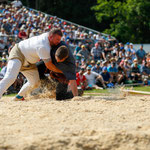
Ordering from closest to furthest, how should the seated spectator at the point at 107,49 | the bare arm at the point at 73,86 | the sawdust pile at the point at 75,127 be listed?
the sawdust pile at the point at 75,127
the bare arm at the point at 73,86
the seated spectator at the point at 107,49

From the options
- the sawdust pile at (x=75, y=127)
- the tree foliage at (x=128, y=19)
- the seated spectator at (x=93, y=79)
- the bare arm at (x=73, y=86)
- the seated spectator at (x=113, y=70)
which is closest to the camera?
the sawdust pile at (x=75, y=127)

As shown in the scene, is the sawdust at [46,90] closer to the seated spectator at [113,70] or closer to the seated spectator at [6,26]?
the seated spectator at [113,70]

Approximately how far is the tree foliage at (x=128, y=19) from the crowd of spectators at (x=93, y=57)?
10385 millimetres

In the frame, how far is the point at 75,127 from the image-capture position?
174 inches

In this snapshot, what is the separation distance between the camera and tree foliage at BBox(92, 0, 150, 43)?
1133 inches

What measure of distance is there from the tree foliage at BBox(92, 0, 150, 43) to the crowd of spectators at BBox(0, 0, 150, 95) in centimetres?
1039

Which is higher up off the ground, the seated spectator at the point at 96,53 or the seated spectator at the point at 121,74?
the seated spectator at the point at 96,53

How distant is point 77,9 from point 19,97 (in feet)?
100

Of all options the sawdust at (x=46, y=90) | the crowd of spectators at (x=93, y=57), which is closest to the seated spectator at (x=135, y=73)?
the crowd of spectators at (x=93, y=57)

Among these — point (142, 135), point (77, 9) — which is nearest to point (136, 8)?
point (77, 9)

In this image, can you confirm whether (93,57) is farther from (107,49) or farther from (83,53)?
(107,49)

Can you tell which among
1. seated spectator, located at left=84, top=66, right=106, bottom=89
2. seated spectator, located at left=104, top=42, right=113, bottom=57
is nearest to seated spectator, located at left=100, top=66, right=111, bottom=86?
seated spectator, located at left=84, top=66, right=106, bottom=89

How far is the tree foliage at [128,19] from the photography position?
28772 millimetres

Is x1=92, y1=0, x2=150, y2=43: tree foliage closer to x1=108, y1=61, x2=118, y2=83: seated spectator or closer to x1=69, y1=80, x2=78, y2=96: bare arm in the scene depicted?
x1=108, y1=61, x2=118, y2=83: seated spectator
